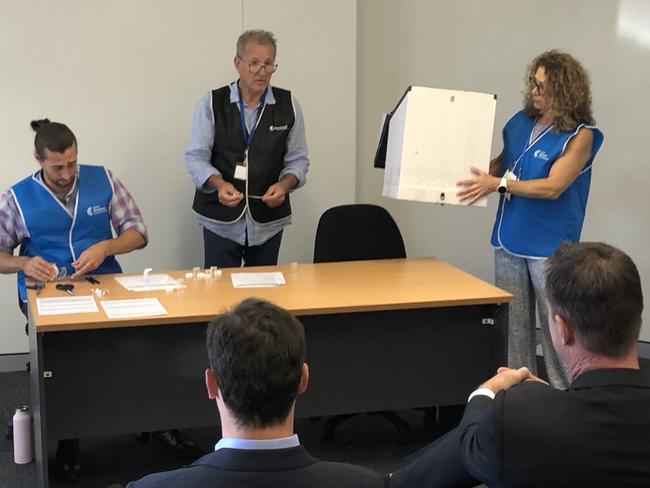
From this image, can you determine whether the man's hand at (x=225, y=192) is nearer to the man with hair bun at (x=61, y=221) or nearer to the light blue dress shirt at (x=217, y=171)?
the light blue dress shirt at (x=217, y=171)

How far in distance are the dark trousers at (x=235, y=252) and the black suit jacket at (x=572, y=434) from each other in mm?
2696

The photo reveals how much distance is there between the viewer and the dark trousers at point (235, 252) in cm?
418

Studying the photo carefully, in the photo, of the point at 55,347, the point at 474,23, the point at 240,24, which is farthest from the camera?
the point at 474,23

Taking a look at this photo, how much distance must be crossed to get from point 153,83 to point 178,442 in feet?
6.65

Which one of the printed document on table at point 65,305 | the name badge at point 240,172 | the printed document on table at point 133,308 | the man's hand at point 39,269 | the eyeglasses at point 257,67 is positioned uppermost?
the eyeglasses at point 257,67

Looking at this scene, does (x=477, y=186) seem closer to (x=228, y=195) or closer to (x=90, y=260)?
(x=228, y=195)

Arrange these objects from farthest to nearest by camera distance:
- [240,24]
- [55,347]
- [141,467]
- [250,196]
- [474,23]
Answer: [474,23]
[240,24]
[250,196]
[141,467]
[55,347]

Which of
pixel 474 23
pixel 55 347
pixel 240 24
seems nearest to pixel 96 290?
pixel 55 347

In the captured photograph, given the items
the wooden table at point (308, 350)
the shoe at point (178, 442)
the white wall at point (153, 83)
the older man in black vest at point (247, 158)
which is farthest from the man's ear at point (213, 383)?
the white wall at point (153, 83)

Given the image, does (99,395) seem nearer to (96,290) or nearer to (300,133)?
(96,290)

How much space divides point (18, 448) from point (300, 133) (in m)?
1.96

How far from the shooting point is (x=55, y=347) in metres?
2.83

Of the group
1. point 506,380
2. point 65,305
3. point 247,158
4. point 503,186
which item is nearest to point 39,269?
point 65,305

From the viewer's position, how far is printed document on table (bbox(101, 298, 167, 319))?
284 centimetres
